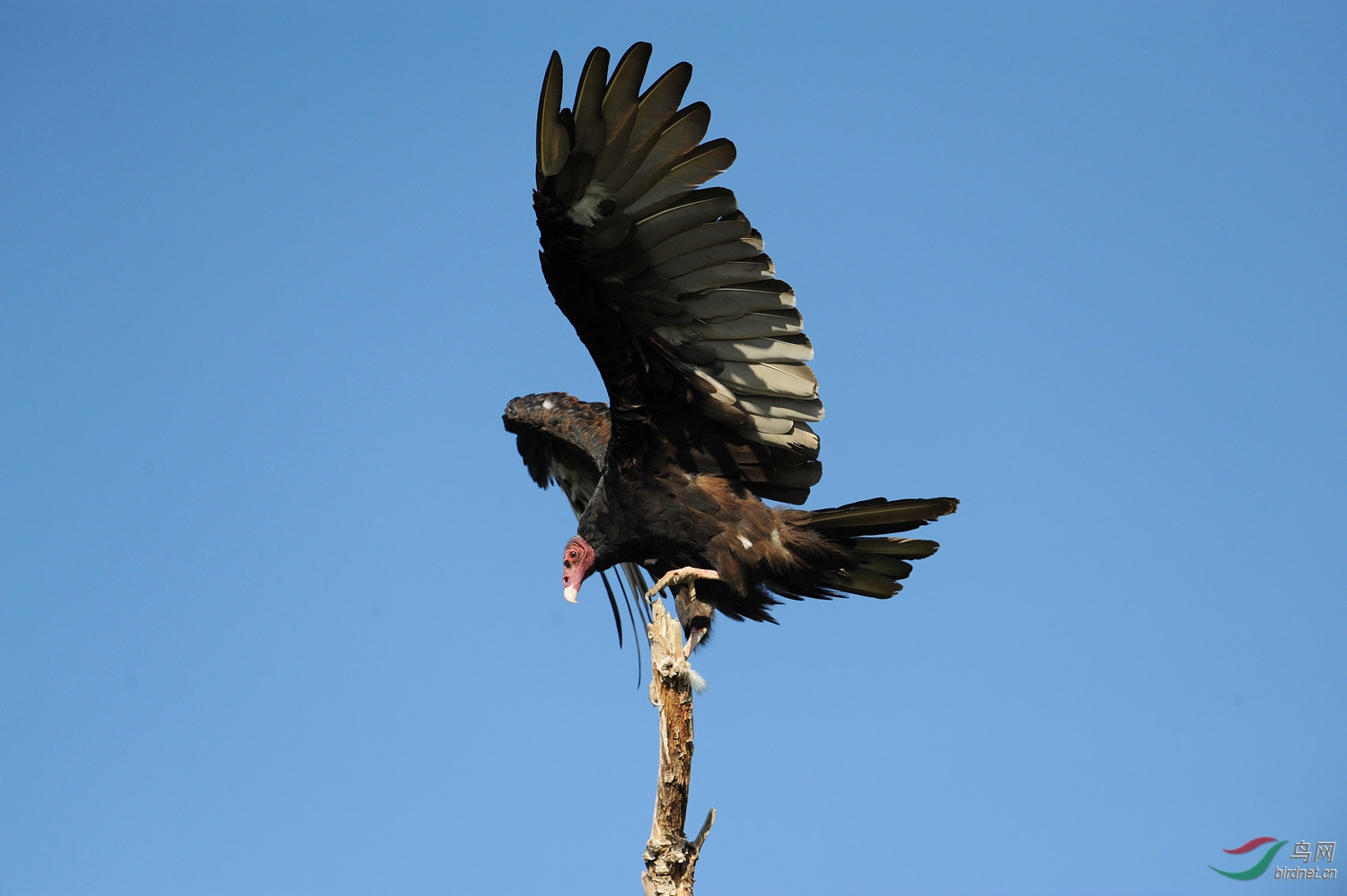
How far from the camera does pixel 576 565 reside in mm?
5133

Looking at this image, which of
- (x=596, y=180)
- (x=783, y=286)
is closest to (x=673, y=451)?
(x=783, y=286)

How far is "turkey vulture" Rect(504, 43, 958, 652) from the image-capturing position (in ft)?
13.5

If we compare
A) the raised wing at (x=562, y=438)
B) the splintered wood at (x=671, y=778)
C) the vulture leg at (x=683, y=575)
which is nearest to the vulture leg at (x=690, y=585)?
the vulture leg at (x=683, y=575)

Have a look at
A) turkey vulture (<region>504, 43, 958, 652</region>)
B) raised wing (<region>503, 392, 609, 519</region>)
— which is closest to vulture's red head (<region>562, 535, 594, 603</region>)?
turkey vulture (<region>504, 43, 958, 652</region>)

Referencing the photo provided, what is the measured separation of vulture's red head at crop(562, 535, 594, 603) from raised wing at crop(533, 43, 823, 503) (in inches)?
21.5

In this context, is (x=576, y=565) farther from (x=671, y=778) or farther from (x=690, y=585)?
(x=671, y=778)

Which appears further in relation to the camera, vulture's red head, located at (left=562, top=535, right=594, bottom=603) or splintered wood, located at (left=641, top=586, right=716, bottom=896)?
vulture's red head, located at (left=562, top=535, right=594, bottom=603)

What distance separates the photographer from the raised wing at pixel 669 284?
4074mm

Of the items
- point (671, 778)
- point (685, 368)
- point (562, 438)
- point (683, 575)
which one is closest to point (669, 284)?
point (685, 368)

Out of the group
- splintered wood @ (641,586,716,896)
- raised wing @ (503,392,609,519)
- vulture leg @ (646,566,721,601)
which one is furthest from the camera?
raised wing @ (503,392,609,519)

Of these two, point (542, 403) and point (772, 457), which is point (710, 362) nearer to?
point (772, 457)

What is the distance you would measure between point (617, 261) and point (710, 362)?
60cm

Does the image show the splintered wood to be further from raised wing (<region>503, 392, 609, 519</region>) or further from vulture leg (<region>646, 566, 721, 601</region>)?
raised wing (<region>503, 392, 609, 519</region>)

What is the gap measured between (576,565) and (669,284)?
144 centimetres
